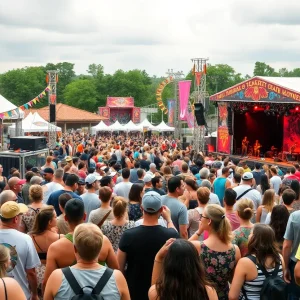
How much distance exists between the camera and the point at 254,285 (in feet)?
12.8

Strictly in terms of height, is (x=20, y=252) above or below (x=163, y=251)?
below

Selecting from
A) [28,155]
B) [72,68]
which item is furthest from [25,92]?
[28,155]

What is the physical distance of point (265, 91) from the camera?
78.7ft

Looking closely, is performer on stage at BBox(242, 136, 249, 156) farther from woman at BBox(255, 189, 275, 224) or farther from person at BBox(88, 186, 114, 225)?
person at BBox(88, 186, 114, 225)

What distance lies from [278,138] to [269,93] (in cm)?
560

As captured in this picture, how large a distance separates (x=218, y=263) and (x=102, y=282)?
46.1 inches

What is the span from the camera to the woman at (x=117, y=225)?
527 cm

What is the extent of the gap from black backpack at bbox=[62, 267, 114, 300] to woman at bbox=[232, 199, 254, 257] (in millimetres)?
2058

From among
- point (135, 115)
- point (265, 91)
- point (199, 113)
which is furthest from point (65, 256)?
point (135, 115)

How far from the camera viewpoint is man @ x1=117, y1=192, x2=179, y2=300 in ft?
13.4

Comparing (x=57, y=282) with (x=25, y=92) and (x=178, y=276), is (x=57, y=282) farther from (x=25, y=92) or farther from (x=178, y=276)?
(x=25, y=92)

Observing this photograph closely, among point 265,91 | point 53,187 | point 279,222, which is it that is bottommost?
point 53,187

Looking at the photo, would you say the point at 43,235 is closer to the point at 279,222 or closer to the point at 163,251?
the point at 163,251

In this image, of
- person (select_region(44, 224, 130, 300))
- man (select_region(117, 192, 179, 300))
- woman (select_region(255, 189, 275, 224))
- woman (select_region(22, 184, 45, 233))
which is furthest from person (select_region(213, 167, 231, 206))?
person (select_region(44, 224, 130, 300))
